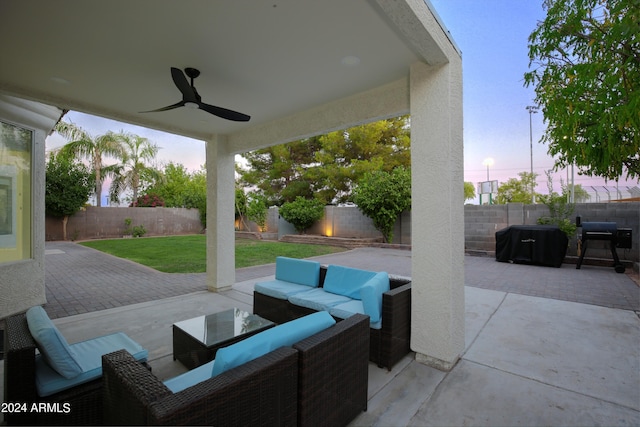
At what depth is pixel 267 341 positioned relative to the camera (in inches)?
64.2

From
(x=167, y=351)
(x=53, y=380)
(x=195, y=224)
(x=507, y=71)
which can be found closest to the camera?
(x=53, y=380)

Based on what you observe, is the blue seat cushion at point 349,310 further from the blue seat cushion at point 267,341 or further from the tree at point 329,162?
the tree at point 329,162

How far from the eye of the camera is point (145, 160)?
71.4 feet

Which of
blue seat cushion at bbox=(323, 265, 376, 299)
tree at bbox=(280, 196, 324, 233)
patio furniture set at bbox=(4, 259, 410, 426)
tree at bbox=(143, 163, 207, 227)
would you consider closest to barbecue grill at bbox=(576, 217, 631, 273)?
blue seat cushion at bbox=(323, 265, 376, 299)

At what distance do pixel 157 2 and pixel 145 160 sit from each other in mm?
22945

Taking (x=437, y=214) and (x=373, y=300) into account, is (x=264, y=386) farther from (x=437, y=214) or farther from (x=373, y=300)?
(x=437, y=214)

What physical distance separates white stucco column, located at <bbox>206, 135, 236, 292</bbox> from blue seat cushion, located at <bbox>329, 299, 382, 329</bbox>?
3144 millimetres

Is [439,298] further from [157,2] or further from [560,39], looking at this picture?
[560,39]

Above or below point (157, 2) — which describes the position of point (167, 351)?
below

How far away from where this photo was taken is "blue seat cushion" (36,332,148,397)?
69.9 inches

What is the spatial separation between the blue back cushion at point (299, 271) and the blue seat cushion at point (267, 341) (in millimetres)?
1995

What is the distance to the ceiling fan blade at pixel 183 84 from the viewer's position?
2934mm

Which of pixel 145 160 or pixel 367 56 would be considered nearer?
pixel 367 56

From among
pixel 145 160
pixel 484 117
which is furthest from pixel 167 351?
pixel 145 160
